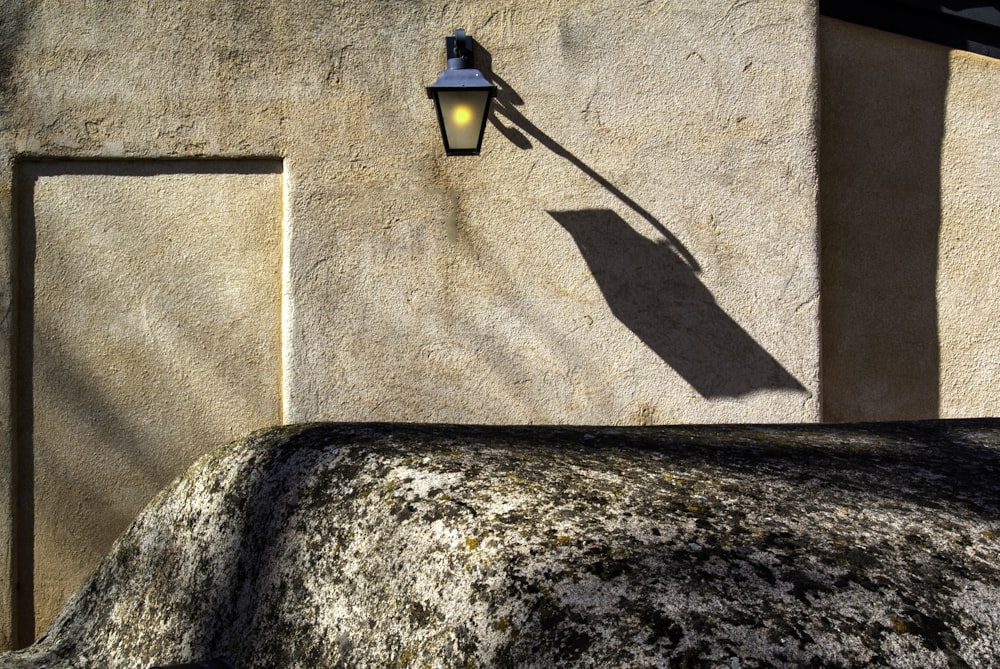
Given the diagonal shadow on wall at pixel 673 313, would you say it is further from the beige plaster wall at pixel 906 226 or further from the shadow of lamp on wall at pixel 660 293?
the beige plaster wall at pixel 906 226

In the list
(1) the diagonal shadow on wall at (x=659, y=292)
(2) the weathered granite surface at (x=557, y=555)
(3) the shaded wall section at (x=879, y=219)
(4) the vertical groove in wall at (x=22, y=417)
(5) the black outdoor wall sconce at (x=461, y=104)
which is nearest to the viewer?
(2) the weathered granite surface at (x=557, y=555)

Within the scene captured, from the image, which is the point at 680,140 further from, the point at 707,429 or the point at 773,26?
the point at 707,429

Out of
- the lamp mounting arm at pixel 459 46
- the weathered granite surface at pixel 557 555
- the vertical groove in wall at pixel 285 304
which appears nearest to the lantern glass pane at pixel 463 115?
the lamp mounting arm at pixel 459 46

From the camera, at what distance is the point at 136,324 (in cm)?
404

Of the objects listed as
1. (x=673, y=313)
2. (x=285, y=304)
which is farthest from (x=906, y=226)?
(x=285, y=304)

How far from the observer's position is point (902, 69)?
462cm

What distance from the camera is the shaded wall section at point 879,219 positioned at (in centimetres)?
449

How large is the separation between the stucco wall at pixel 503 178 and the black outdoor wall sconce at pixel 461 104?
330mm

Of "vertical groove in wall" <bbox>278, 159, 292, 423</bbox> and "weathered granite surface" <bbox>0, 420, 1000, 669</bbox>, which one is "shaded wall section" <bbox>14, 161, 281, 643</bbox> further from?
"weathered granite surface" <bbox>0, 420, 1000, 669</bbox>

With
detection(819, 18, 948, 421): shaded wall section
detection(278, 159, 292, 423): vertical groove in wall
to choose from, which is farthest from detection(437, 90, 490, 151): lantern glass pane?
detection(819, 18, 948, 421): shaded wall section

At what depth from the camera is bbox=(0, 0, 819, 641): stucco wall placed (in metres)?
4.01

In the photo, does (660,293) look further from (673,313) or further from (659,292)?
(673,313)

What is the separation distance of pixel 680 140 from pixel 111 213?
289 centimetres

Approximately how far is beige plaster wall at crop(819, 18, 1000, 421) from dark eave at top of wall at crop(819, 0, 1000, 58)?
0.07 metres
